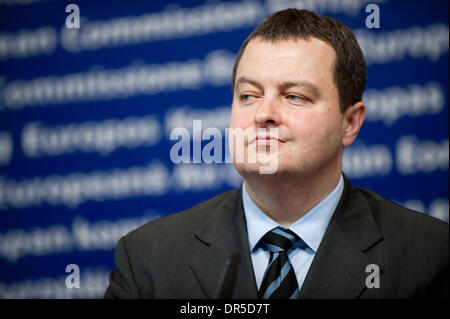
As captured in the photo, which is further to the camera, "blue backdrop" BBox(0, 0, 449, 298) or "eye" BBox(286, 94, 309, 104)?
"blue backdrop" BBox(0, 0, 449, 298)

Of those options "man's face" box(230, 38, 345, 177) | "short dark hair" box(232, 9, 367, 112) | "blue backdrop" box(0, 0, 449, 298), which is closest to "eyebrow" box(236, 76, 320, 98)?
"man's face" box(230, 38, 345, 177)

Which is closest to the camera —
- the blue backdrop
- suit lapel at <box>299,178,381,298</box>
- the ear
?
suit lapel at <box>299,178,381,298</box>

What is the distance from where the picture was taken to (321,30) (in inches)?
57.2

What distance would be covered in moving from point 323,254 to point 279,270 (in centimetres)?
14

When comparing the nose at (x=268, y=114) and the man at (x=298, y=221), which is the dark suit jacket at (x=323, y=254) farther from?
the nose at (x=268, y=114)

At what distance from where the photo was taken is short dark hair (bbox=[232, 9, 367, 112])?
144cm

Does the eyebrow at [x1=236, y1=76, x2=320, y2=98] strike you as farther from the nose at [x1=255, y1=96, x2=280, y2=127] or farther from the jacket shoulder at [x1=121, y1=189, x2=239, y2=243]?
the jacket shoulder at [x1=121, y1=189, x2=239, y2=243]

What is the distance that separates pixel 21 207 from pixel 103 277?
0.59 m

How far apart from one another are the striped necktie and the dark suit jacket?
0.14 ft

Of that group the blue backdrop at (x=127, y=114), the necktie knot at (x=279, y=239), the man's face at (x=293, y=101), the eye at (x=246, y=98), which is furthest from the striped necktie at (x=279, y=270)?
the blue backdrop at (x=127, y=114)

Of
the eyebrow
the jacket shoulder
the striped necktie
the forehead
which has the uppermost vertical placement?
the forehead
